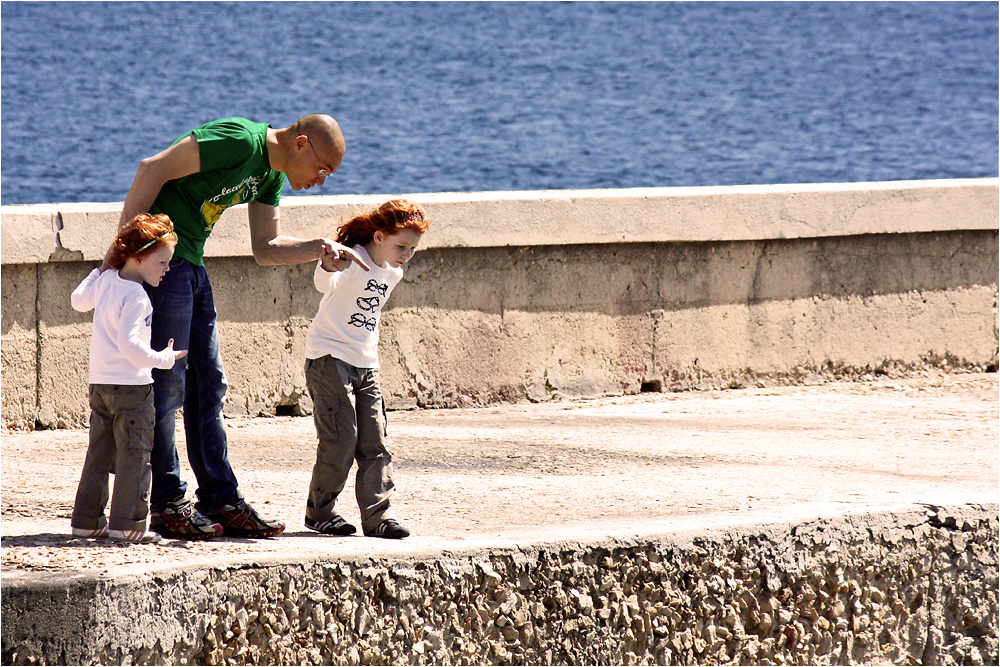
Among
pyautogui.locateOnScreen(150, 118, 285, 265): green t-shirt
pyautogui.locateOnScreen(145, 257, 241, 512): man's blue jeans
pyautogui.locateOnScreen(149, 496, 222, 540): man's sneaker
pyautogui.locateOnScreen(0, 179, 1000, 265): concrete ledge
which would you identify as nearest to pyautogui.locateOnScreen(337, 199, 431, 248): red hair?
pyautogui.locateOnScreen(150, 118, 285, 265): green t-shirt

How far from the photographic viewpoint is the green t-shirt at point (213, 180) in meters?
3.55

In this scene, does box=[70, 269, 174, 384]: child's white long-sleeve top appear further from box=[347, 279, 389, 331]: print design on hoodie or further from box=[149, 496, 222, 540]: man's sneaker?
box=[347, 279, 389, 331]: print design on hoodie

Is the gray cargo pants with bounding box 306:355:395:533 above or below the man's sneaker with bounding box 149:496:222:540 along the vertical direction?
above

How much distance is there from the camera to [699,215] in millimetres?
6664

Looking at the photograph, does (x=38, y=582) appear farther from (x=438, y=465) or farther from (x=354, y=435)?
(x=438, y=465)

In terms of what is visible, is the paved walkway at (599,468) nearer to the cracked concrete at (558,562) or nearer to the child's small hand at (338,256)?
the cracked concrete at (558,562)

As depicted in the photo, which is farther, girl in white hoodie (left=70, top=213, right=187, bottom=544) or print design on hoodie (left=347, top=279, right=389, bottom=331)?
print design on hoodie (left=347, top=279, right=389, bottom=331)

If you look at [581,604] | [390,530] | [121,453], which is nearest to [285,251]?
[121,453]

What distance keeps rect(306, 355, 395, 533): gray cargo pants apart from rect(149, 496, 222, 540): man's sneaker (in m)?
0.37

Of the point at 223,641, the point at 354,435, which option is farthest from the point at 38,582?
the point at 354,435

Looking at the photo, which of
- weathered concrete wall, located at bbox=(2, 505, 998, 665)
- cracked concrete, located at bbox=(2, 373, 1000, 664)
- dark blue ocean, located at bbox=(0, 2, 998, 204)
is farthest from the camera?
dark blue ocean, located at bbox=(0, 2, 998, 204)

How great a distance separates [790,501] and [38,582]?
9.15ft

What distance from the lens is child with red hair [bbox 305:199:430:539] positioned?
3.82 metres

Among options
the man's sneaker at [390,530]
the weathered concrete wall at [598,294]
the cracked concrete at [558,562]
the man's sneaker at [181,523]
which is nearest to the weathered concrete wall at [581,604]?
the cracked concrete at [558,562]
